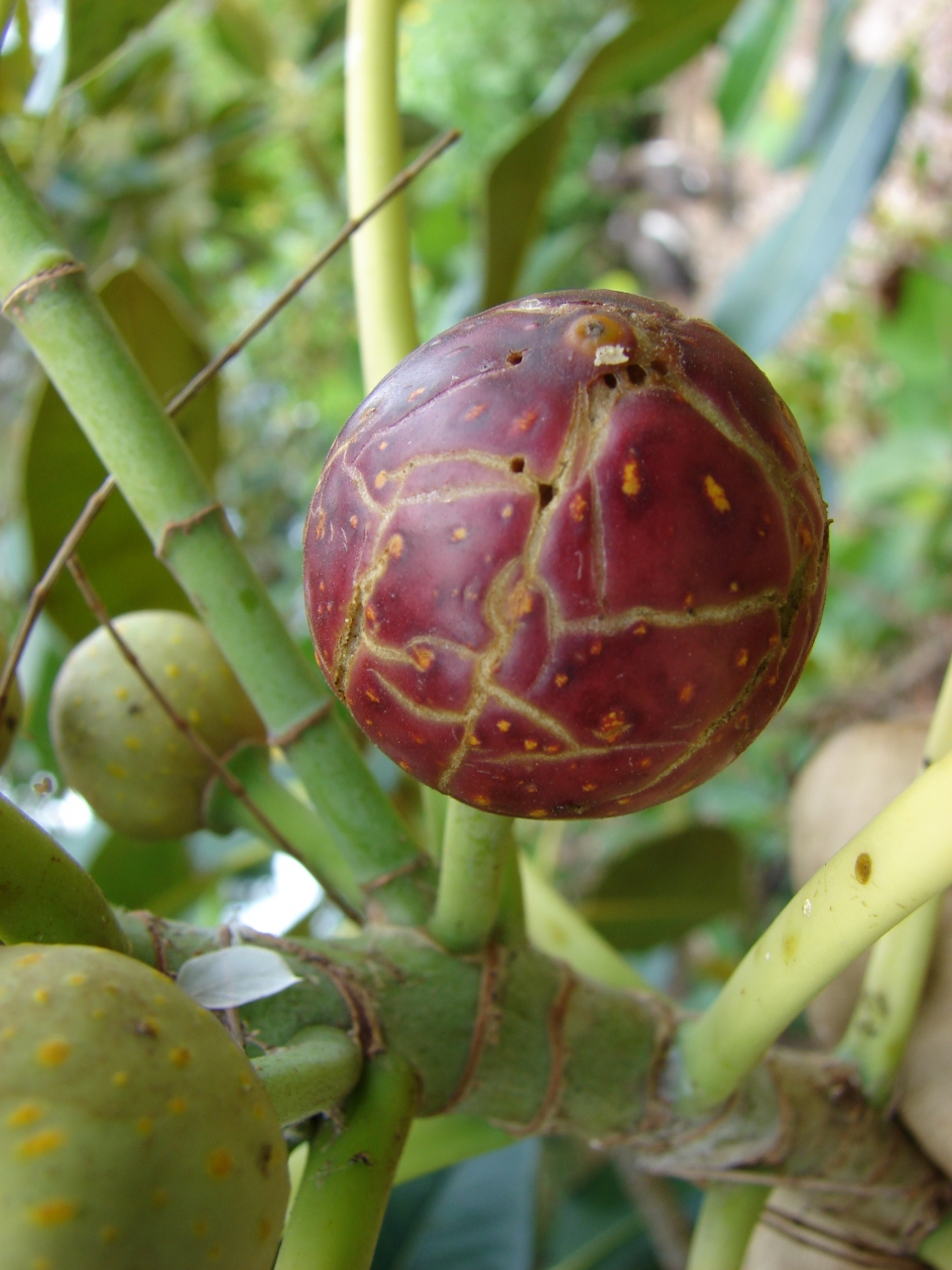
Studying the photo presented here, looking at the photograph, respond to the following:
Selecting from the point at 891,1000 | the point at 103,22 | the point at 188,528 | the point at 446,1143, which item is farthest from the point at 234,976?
the point at 103,22

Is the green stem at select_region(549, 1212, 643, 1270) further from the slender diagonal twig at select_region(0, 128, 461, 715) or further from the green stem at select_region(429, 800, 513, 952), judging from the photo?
the slender diagonal twig at select_region(0, 128, 461, 715)

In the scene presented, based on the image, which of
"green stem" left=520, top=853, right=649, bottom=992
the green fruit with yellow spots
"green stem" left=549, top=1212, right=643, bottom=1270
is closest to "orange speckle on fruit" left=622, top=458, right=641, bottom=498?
the green fruit with yellow spots

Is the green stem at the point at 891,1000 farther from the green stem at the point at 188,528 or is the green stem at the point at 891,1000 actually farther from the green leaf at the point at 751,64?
the green leaf at the point at 751,64

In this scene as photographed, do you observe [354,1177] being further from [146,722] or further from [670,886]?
[670,886]

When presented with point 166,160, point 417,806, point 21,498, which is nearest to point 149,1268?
point 21,498

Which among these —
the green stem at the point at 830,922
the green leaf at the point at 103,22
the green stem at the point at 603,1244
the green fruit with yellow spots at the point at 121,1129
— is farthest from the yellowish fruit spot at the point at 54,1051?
the green stem at the point at 603,1244

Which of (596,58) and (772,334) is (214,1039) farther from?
(596,58)
